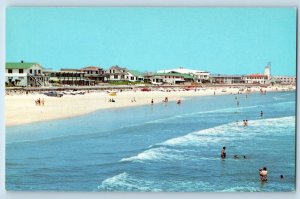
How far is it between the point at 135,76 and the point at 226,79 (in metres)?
0.76

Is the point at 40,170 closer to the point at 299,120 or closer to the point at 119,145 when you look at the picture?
the point at 119,145

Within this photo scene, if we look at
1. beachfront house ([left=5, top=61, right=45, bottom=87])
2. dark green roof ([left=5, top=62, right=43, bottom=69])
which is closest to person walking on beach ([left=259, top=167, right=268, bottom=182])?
beachfront house ([left=5, top=61, right=45, bottom=87])

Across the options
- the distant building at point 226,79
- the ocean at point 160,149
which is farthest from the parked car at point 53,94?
the distant building at point 226,79

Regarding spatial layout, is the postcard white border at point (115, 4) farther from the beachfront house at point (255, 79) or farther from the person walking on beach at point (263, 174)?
the beachfront house at point (255, 79)

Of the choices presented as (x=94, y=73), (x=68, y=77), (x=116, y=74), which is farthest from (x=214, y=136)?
(x=68, y=77)

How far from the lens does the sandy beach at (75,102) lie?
19.1 ft

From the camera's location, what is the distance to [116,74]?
19.4 ft

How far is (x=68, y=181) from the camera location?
5.78 metres

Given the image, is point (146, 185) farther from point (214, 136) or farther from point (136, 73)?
point (136, 73)

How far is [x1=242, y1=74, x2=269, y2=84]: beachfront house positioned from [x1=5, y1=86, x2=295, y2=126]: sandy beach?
6 cm

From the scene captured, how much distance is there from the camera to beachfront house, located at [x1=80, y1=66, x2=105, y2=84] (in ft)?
19.2

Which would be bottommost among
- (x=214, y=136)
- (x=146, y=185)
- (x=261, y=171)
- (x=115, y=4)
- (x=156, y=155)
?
(x=146, y=185)

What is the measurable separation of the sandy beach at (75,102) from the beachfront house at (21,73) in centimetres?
12

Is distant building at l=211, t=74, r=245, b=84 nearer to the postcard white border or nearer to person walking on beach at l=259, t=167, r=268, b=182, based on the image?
the postcard white border
